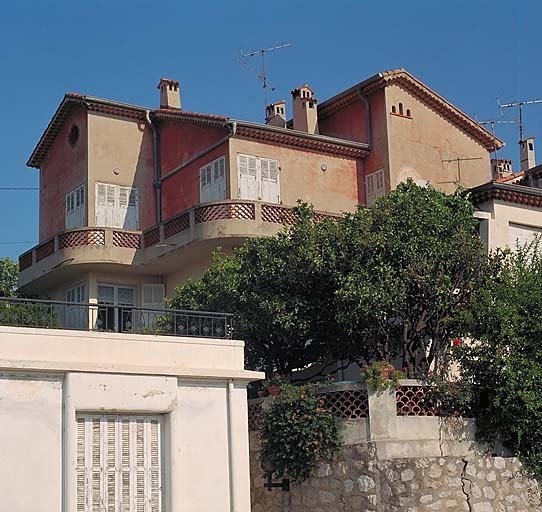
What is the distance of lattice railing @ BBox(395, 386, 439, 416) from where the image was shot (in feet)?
60.5

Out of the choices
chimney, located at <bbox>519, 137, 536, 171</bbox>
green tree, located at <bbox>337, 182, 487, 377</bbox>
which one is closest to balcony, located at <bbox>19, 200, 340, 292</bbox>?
green tree, located at <bbox>337, 182, 487, 377</bbox>

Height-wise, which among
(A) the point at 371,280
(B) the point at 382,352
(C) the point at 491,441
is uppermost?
(A) the point at 371,280

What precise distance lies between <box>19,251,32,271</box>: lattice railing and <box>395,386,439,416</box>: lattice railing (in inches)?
632

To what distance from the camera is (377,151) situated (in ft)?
96.4

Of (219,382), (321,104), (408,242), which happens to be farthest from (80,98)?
(219,382)

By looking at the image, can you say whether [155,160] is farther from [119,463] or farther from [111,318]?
[119,463]

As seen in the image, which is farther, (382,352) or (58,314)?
(382,352)

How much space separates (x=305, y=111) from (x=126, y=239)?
7165 mm

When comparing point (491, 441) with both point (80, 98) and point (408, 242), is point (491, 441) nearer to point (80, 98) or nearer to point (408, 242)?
point (408, 242)

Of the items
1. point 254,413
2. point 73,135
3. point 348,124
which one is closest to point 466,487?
point 254,413

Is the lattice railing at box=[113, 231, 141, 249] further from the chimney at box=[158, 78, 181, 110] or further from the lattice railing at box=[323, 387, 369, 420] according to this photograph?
the lattice railing at box=[323, 387, 369, 420]

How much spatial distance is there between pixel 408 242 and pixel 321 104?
12.8 meters

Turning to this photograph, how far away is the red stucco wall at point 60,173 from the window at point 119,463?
51.3 feet

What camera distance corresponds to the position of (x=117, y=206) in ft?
99.3
